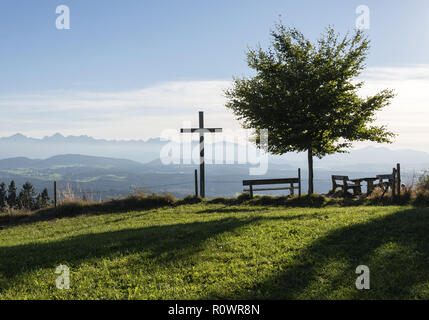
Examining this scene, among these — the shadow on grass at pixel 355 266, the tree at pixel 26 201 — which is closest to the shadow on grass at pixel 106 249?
the shadow on grass at pixel 355 266

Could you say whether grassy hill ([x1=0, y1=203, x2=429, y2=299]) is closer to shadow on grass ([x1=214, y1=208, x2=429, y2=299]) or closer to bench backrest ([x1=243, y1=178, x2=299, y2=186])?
shadow on grass ([x1=214, y1=208, x2=429, y2=299])

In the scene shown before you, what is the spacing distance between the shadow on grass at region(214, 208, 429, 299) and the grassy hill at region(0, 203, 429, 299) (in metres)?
0.02

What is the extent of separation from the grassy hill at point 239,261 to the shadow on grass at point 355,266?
2cm

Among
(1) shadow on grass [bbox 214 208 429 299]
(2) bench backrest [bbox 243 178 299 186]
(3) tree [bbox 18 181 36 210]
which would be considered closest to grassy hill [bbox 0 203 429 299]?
(1) shadow on grass [bbox 214 208 429 299]

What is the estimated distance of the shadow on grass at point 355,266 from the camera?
5652 millimetres

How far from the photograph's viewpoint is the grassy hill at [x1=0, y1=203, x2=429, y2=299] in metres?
5.90

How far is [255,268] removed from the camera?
689 centimetres

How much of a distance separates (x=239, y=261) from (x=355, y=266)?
2469 millimetres

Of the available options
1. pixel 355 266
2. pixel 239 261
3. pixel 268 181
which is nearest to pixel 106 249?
pixel 239 261

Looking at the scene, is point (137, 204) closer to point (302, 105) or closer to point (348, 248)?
point (302, 105)

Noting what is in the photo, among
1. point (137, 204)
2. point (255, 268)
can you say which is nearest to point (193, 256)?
point (255, 268)

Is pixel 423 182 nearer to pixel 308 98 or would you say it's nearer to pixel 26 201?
pixel 308 98

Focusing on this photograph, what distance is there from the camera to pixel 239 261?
289 inches
